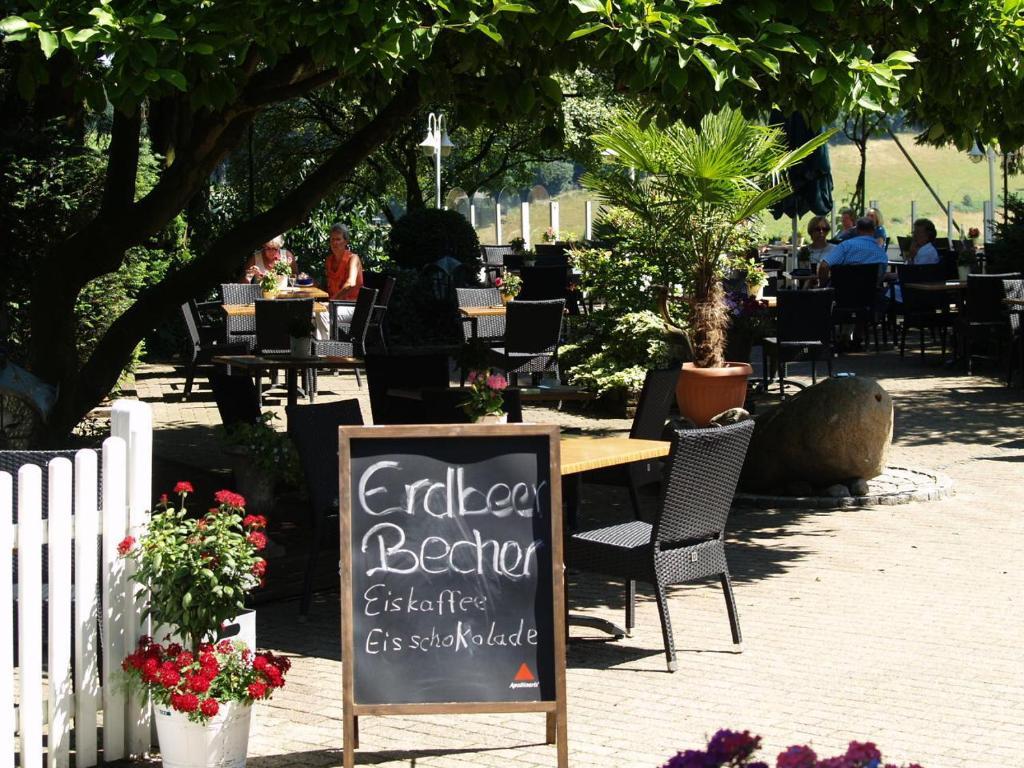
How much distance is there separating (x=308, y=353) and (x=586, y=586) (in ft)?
14.4

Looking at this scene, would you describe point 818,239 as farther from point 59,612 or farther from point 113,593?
point 59,612

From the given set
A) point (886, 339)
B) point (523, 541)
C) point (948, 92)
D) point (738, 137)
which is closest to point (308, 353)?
point (738, 137)

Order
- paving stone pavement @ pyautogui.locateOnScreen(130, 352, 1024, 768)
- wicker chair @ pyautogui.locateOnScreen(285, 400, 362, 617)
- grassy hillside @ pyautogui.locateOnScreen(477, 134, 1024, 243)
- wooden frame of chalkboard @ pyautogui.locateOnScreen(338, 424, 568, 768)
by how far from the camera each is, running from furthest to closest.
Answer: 1. grassy hillside @ pyautogui.locateOnScreen(477, 134, 1024, 243)
2. wicker chair @ pyautogui.locateOnScreen(285, 400, 362, 617)
3. paving stone pavement @ pyautogui.locateOnScreen(130, 352, 1024, 768)
4. wooden frame of chalkboard @ pyautogui.locateOnScreen(338, 424, 568, 768)

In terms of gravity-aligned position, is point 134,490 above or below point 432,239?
below

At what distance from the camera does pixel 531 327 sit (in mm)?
14047

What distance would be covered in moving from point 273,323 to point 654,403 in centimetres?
588

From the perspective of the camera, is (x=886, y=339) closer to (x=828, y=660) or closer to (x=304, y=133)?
(x=828, y=660)

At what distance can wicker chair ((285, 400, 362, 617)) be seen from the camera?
6.89 m

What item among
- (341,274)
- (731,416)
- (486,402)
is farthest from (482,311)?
(486,402)

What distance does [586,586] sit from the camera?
763cm

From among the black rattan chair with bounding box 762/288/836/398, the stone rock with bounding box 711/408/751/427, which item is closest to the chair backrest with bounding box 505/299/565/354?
the black rattan chair with bounding box 762/288/836/398

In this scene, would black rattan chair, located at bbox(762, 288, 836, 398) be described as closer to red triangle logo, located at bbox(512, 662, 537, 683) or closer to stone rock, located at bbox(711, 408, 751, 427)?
stone rock, located at bbox(711, 408, 751, 427)

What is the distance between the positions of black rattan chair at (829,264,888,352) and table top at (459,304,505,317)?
13.9 feet

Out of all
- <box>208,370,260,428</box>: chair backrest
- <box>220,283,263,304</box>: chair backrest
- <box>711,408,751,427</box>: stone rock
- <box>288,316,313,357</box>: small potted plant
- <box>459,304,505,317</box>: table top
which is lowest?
<box>711,408,751,427</box>: stone rock
